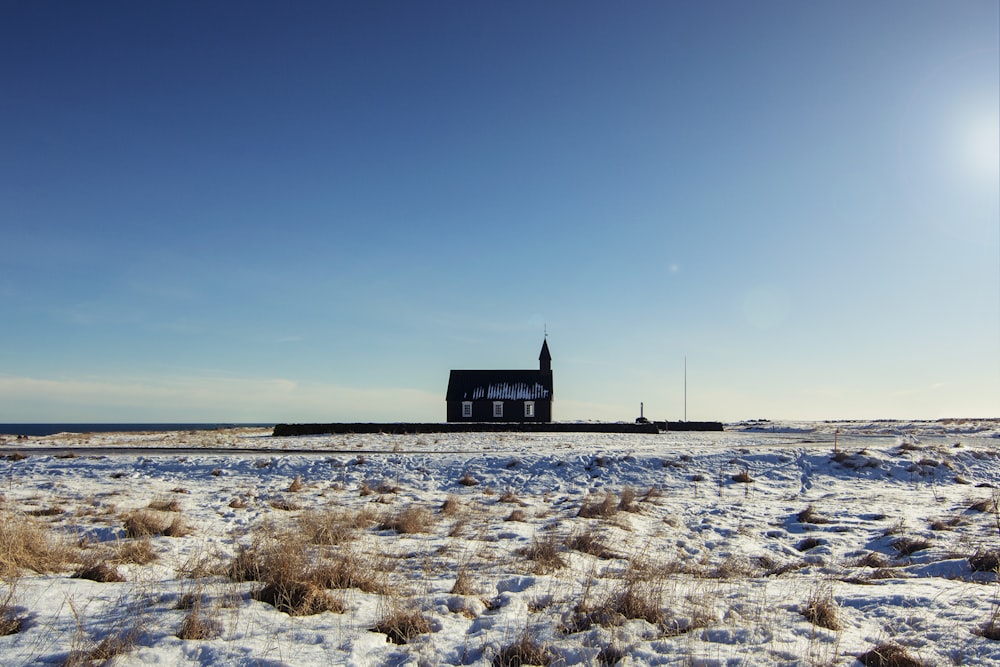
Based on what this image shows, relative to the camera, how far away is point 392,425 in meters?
39.4

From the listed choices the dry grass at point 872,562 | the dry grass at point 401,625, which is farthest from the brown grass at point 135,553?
the dry grass at point 872,562

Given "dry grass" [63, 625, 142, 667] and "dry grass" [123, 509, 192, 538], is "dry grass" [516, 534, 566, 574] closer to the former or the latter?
"dry grass" [63, 625, 142, 667]

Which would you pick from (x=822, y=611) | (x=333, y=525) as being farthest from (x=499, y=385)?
(x=822, y=611)

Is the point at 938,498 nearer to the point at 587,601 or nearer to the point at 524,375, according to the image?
the point at 587,601

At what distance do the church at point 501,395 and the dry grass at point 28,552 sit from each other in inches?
1990

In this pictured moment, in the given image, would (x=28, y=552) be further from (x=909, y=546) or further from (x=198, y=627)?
(x=909, y=546)

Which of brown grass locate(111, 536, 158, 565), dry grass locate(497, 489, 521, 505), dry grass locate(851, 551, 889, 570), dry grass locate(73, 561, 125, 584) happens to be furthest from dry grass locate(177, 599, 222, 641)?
dry grass locate(497, 489, 521, 505)

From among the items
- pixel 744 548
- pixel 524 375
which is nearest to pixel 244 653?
pixel 744 548

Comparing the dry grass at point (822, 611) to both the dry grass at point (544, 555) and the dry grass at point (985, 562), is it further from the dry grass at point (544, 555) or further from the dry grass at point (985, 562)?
the dry grass at point (985, 562)

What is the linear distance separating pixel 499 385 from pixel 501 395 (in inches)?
47.3

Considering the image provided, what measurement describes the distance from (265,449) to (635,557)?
74.0ft

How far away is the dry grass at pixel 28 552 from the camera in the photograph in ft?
21.6

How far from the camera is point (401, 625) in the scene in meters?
5.45

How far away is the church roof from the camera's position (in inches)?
2297
